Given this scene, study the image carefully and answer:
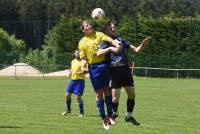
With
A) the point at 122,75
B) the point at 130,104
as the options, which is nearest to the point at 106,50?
the point at 122,75

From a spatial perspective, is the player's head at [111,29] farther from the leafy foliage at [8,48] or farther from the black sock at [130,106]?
the leafy foliage at [8,48]

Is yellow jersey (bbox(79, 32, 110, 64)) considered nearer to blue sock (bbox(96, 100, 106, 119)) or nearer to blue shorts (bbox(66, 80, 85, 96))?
blue sock (bbox(96, 100, 106, 119))

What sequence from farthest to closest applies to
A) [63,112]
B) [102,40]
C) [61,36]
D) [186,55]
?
[61,36]
[186,55]
[63,112]
[102,40]

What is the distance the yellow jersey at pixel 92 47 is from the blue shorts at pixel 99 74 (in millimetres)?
107

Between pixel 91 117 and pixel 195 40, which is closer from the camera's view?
pixel 91 117

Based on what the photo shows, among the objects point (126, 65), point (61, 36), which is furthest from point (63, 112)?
point (61, 36)

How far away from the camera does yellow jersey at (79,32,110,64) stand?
1259cm

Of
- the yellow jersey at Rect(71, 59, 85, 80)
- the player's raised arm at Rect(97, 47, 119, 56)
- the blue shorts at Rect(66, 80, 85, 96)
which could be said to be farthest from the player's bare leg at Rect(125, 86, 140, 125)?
the yellow jersey at Rect(71, 59, 85, 80)

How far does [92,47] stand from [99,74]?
59cm

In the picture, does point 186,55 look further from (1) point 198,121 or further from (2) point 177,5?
(2) point 177,5

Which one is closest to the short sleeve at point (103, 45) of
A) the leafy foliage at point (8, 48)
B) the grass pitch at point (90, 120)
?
the grass pitch at point (90, 120)

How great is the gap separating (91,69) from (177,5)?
131137 mm

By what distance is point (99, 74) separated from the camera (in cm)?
1257

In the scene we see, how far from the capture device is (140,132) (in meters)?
13.4
